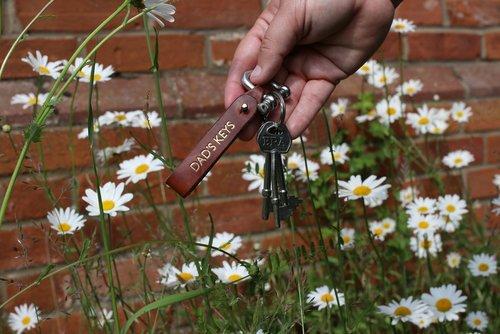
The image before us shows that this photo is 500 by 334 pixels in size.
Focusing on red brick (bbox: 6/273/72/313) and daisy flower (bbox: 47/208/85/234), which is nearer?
daisy flower (bbox: 47/208/85/234)

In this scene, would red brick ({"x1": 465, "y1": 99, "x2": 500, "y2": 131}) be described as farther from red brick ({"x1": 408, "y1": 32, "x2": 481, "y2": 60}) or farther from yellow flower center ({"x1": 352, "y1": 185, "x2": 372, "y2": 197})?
yellow flower center ({"x1": 352, "y1": 185, "x2": 372, "y2": 197})

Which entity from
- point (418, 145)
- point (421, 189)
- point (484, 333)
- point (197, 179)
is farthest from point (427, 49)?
point (197, 179)

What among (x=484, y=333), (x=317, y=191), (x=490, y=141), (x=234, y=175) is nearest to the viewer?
(x=484, y=333)

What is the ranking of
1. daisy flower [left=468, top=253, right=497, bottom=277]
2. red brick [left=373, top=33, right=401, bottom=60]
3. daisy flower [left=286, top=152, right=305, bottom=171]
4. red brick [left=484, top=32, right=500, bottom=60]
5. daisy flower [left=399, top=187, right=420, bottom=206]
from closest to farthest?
daisy flower [left=468, top=253, right=497, bottom=277]
daisy flower [left=286, top=152, right=305, bottom=171]
daisy flower [left=399, top=187, right=420, bottom=206]
red brick [left=373, top=33, right=401, bottom=60]
red brick [left=484, top=32, right=500, bottom=60]

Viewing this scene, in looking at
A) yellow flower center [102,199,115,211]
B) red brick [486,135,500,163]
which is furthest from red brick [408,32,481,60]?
yellow flower center [102,199,115,211]

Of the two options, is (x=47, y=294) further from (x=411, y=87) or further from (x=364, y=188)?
(x=411, y=87)

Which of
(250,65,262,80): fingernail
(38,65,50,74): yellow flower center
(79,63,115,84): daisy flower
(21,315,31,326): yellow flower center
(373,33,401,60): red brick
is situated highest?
(373,33,401,60): red brick

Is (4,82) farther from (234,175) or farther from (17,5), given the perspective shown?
(234,175)

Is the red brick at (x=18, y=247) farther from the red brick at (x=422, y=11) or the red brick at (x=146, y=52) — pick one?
the red brick at (x=422, y=11)

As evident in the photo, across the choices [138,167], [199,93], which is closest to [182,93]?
[199,93]
